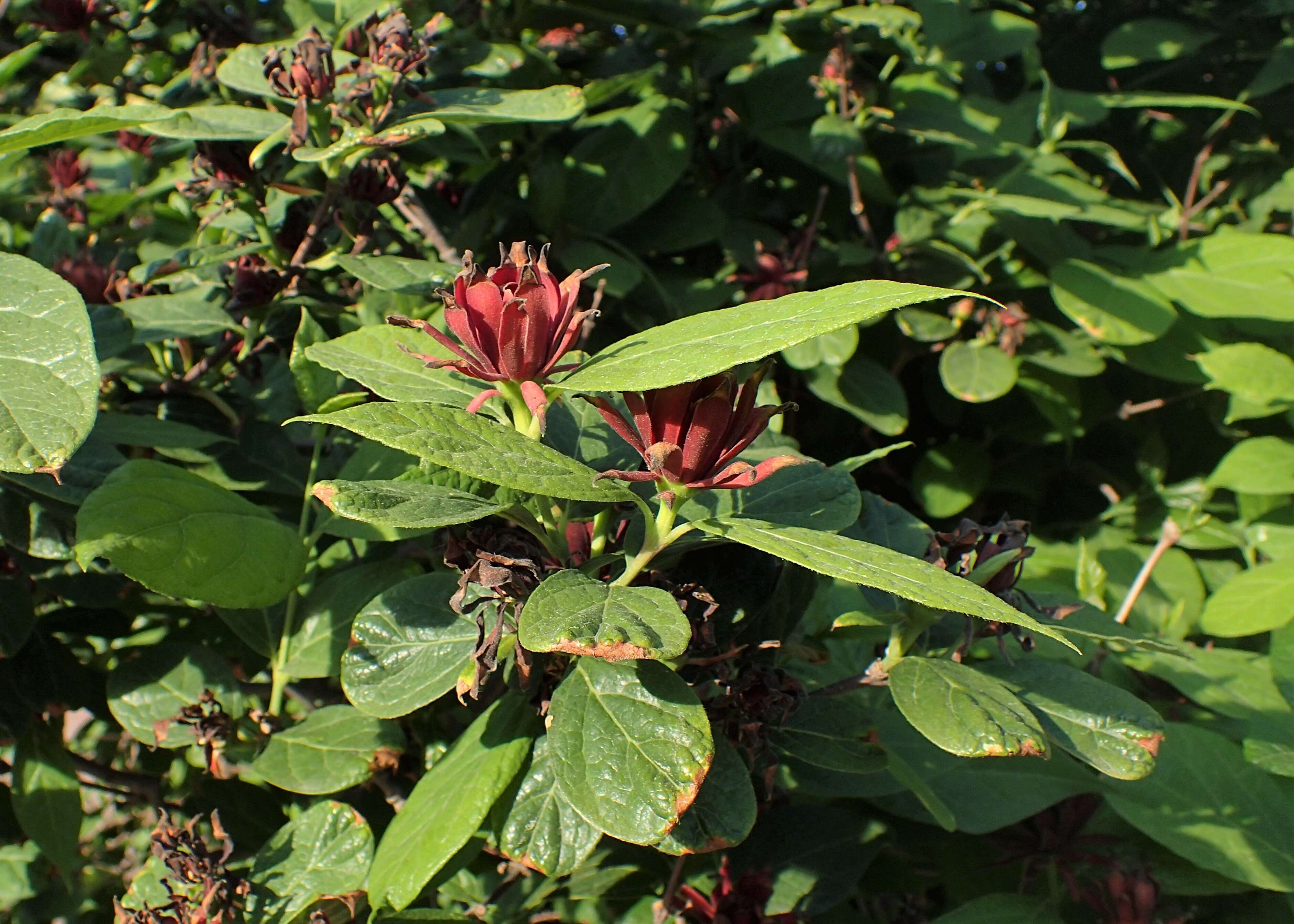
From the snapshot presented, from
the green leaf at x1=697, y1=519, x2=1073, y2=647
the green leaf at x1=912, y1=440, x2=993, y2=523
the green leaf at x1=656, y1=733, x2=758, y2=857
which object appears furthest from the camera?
the green leaf at x1=912, y1=440, x2=993, y2=523

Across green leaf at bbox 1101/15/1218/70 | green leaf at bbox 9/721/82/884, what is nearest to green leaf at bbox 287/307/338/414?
green leaf at bbox 9/721/82/884

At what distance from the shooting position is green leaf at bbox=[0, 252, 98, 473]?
672 millimetres

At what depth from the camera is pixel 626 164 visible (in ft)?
5.72

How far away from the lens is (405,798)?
45.1 inches

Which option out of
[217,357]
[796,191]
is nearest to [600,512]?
[217,357]

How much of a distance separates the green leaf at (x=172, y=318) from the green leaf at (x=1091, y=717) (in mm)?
1026

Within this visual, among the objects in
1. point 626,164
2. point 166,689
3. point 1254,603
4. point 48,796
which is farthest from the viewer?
point 626,164

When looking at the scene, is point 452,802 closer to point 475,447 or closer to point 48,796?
point 475,447

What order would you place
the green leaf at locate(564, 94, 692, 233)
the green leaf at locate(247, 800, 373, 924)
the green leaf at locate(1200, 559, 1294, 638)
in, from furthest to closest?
1. the green leaf at locate(564, 94, 692, 233)
2. the green leaf at locate(1200, 559, 1294, 638)
3. the green leaf at locate(247, 800, 373, 924)

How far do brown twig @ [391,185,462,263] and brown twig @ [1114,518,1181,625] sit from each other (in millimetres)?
1204

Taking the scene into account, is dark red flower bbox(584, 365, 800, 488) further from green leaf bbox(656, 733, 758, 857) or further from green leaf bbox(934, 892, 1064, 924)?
green leaf bbox(934, 892, 1064, 924)

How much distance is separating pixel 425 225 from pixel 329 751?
0.88 m

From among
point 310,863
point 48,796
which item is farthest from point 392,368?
point 48,796

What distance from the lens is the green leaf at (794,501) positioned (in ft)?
2.73
